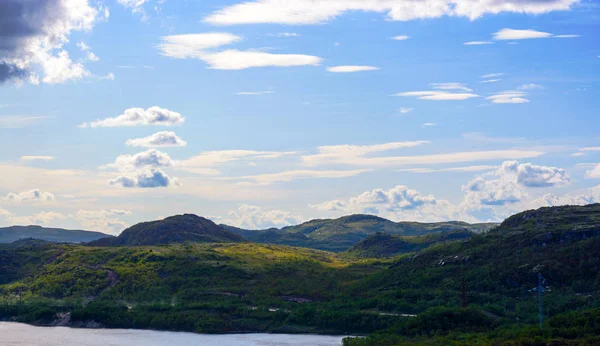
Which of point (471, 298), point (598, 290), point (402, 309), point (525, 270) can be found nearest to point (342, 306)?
point (402, 309)

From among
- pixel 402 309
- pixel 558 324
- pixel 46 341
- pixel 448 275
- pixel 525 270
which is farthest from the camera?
pixel 448 275

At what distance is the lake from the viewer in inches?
6152

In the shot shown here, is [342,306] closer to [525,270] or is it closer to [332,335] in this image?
[332,335]

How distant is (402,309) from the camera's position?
17325cm

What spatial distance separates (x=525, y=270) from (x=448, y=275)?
21.8 metres

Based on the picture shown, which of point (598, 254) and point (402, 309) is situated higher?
point (598, 254)

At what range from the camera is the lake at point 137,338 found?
513ft

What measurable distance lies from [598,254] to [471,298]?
1360 inches

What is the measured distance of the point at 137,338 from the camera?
167 m

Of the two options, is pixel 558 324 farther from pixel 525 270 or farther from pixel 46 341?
pixel 46 341

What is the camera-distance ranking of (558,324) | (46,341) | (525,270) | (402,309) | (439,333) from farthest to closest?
(525,270) < (402,309) < (46,341) < (439,333) < (558,324)

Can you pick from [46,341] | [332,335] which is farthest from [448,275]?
[46,341]

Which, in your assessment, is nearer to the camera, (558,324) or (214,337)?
(558,324)

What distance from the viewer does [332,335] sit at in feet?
543
